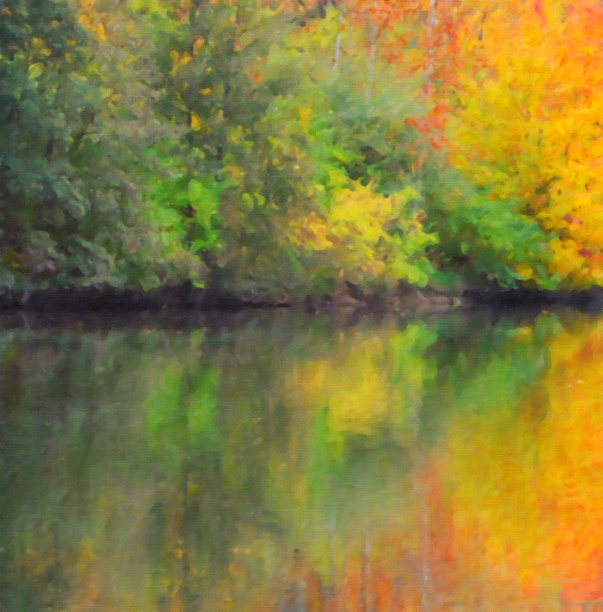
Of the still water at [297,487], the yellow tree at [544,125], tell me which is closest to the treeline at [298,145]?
the yellow tree at [544,125]

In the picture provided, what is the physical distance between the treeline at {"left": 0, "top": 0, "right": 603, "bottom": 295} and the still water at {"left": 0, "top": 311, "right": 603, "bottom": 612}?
722cm

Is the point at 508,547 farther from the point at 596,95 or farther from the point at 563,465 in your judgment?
the point at 596,95

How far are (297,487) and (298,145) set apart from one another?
20758 mm

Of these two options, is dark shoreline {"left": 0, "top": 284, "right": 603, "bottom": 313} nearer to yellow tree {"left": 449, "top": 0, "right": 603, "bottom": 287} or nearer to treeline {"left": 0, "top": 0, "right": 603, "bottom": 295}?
treeline {"left": 0, "top": 0, "right": 603, "bottom": 295}

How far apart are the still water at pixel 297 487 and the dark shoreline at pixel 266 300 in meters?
10.3

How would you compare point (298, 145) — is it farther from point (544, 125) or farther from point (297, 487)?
point (297, 487)

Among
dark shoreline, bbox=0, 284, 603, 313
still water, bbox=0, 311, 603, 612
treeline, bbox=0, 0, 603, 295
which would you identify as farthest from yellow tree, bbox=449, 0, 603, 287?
still water, bbox=0, 311, 603, 612

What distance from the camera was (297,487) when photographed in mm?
7742

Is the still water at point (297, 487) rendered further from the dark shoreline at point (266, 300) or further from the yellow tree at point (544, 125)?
the yellow tree at point (544, 125)

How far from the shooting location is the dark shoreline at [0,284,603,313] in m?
26.2

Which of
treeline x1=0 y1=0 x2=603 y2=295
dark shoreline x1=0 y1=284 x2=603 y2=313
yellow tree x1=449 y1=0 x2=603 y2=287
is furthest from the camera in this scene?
yellow tree x1=449 y1=0 x2=603 y2=287

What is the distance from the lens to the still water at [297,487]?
5.48 meters

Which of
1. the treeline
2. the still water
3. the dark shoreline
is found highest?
the treeline

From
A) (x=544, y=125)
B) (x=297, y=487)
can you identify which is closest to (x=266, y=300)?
(x=544, y=125)
